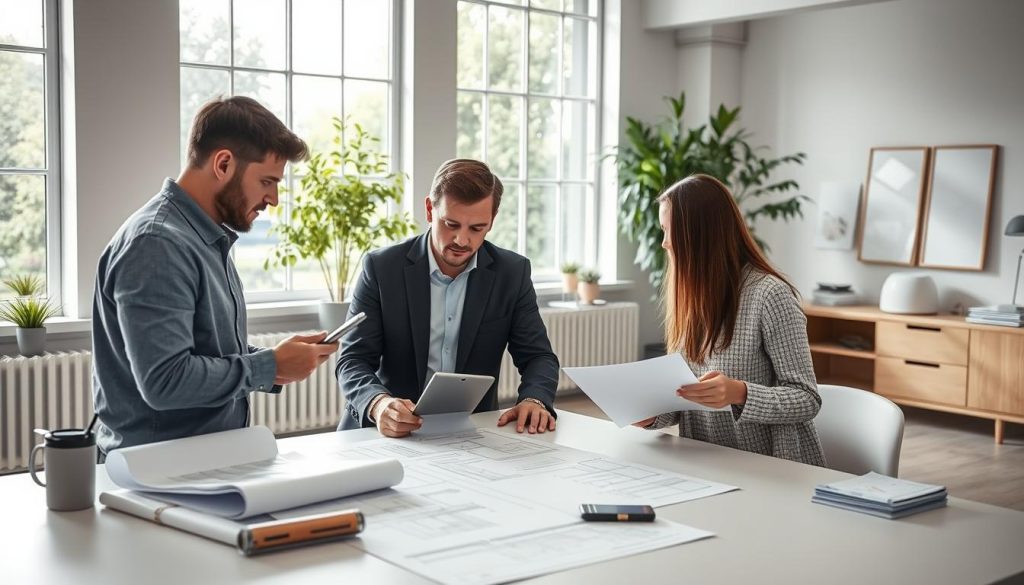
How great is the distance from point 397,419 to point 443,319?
519 mm

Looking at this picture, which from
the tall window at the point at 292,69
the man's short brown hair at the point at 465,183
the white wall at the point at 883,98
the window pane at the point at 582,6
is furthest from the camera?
the window pane at the point at 582,6

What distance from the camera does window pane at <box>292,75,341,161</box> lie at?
5.71 metres

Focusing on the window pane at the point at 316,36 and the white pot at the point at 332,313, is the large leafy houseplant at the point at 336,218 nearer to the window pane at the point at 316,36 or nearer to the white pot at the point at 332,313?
the white pot at the point at 332,313

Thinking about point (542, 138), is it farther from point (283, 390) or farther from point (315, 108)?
point (283, 390)

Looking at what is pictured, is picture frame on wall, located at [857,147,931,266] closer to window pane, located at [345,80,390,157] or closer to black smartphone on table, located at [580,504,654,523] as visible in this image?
window pane, located at [345,80,390,157]

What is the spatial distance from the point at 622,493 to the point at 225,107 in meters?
1.09

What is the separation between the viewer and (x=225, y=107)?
2.08 meters

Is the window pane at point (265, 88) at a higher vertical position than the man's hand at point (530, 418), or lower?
higher

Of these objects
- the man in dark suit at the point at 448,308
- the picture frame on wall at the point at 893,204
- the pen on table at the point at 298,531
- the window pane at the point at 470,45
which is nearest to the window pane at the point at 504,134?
the window pane at the point at 470,45

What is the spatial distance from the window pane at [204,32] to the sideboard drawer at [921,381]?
4.20 metres

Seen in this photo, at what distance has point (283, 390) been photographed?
17.4 feet

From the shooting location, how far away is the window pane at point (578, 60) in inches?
276

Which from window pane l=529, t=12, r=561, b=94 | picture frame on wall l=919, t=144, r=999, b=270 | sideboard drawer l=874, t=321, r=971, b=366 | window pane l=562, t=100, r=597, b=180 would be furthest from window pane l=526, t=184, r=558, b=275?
picture frame on wall l=919, t=144, r=999, b=270

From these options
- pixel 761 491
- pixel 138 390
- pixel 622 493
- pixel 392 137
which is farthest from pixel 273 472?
pixel 392 137
